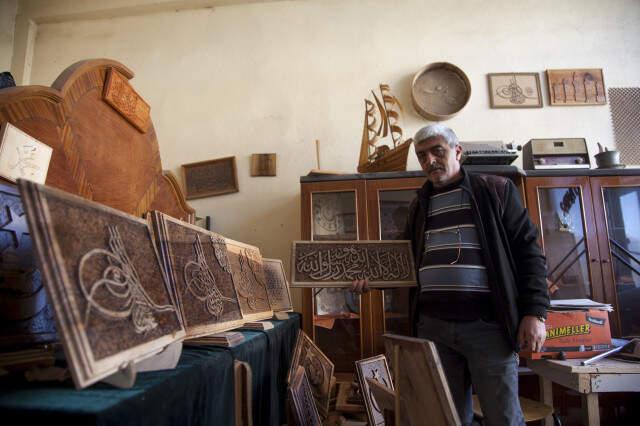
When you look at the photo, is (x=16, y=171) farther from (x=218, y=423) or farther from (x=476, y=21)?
(x=476, y=21)

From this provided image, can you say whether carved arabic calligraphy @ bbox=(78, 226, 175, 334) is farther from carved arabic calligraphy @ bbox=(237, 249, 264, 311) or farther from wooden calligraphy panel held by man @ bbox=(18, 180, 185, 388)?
carved arabic calligraphy @ bbox=(237, 249, 264, 311)

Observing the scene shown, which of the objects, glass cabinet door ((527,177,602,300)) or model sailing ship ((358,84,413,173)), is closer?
glass cabinet door ((527,177,602,300))

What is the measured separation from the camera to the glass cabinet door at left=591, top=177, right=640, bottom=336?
2996 mm

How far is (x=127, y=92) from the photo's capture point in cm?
→ 229

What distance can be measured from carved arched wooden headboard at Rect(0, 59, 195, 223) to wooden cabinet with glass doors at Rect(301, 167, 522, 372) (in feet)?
4.29

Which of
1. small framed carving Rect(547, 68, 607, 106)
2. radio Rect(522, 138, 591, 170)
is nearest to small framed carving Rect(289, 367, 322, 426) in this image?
radio Rect(522, 138, 591, 170)

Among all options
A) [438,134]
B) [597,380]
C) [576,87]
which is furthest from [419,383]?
[576,87]

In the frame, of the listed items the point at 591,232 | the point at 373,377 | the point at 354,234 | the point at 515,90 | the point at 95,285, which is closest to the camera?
the point at 95,285

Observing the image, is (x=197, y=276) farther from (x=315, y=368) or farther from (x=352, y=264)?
(x=315, y=368)

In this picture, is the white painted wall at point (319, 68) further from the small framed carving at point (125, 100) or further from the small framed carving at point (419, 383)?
the small framed carving at point (419, 383)

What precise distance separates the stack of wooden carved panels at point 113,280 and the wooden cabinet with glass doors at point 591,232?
110 inches

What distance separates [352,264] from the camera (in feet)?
7.41

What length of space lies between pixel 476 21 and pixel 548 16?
0.79 metres

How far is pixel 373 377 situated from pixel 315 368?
42 centimetres
